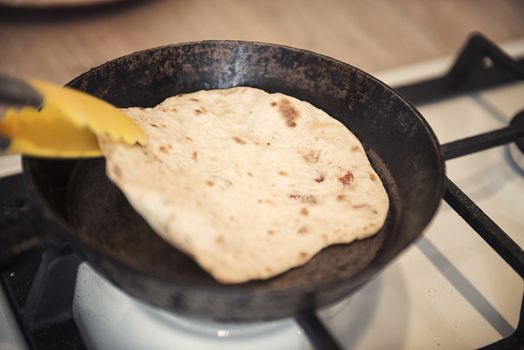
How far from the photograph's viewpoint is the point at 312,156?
0.79m

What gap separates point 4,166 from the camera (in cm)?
85

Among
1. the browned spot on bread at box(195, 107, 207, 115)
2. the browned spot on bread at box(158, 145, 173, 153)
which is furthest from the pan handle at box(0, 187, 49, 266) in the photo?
the browned spot on bread at box(195, 107, 207, 115)

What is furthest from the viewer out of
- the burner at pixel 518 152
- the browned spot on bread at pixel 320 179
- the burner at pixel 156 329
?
the burner at pixel 518 152

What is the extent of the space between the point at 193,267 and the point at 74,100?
24 cm

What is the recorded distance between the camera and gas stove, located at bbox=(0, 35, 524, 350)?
0.65 m

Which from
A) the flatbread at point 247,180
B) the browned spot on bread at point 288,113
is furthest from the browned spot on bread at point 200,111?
the browned spot on bread at point 288,113

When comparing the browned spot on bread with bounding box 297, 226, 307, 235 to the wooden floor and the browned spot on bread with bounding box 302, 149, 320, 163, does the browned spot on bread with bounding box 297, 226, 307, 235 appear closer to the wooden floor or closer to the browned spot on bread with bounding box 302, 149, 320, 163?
the browned spot on bread with bounding box 302, 149, 320, 163

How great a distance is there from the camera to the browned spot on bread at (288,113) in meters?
0.81

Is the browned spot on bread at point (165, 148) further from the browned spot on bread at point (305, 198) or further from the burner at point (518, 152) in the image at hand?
the burner at point (518, 152)

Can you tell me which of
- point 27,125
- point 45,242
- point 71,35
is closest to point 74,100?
point 27,125

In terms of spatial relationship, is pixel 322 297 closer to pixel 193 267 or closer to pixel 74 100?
pixel 193 267

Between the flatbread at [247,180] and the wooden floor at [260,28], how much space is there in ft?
3.11

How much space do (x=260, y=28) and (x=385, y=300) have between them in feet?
4.35

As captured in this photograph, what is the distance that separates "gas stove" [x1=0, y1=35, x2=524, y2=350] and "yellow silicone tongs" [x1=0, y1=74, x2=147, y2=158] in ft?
0.25
